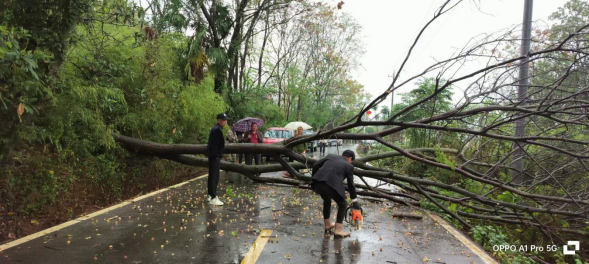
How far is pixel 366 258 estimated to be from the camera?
15.5 ft

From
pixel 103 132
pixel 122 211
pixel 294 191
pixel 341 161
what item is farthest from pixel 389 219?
pixel 103 132

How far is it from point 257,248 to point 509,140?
4292 mm

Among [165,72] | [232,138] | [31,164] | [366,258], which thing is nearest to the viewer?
[366,258]

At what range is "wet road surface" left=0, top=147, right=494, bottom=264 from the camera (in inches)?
180

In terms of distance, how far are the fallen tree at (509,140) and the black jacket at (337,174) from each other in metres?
1.17

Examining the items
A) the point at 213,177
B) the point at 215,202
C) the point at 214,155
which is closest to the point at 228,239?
the point at 215,202

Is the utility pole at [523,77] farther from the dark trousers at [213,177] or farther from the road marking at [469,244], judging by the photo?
the dark trousers at [213,177]

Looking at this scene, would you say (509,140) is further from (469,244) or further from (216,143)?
(216,143)

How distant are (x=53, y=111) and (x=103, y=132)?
1266mm

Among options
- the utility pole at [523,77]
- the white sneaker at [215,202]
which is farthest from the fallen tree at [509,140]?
the white sneaker at [215,202]

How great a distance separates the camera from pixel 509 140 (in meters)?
6.05

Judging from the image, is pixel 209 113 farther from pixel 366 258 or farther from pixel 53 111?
pixel 366 258

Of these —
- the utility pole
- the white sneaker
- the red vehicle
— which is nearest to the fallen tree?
the utility pole

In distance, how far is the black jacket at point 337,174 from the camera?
5519 millimetres
